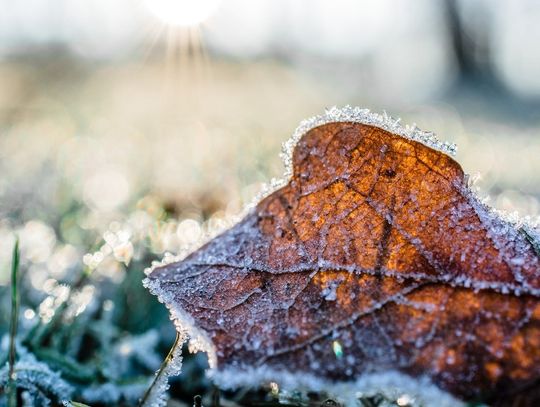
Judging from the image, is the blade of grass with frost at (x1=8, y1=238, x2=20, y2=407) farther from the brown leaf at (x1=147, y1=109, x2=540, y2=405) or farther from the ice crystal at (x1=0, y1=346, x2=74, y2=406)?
the brown leaf at (x1=147, y1=109, x2=540, y2=405)

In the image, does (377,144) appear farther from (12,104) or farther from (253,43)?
(253,43)

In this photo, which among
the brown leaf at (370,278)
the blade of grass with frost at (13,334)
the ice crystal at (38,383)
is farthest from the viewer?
the ice crystal at (38,383)

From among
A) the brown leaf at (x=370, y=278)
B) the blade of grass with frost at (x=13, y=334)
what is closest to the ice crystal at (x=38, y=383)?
the blade of grass with frost at (x=13, y=334)

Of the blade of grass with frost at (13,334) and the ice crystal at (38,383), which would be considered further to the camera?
the ice crystal at (38,383)

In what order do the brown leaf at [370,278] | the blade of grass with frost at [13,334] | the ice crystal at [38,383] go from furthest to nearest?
1. the ice crystal at [38,383]
2. the blade of grass with frost at [13,334]
3. the brown leaf at [370,278]

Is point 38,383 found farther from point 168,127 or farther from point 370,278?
point 168,127

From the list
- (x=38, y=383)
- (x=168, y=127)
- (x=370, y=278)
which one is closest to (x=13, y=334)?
(x=38, y=383)

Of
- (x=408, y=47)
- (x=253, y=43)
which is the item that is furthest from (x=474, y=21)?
(x=408, y=47)

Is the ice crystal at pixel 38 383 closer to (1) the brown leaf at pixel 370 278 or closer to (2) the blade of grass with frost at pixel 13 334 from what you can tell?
(2) the blade of grass with frost at pixel 13 334

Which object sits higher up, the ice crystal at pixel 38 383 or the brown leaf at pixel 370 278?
the brown leaf at pixel 370 278

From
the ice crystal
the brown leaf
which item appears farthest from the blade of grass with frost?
the brown leaf
